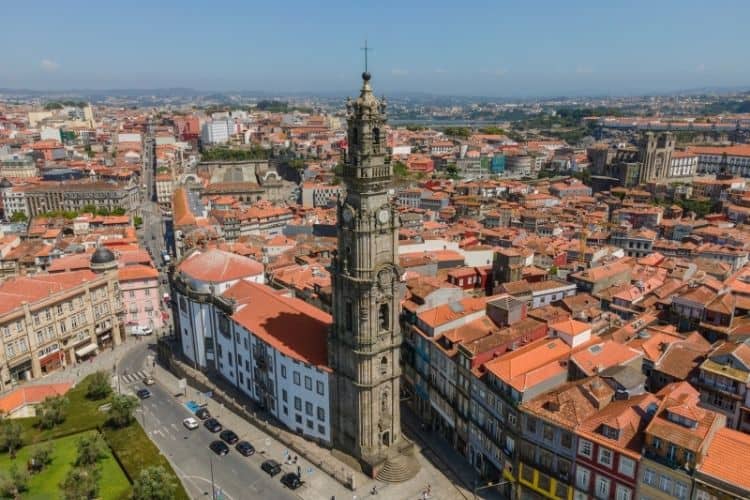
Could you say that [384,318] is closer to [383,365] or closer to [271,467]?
[383,365]

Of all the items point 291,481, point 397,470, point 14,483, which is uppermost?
point 14,483

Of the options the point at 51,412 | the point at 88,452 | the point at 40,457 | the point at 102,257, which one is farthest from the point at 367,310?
the point at 102,257

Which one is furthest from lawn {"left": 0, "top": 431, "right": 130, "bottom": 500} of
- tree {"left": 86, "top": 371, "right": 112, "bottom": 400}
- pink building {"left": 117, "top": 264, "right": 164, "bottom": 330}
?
pink building {"left": 117, "top": 264, "right": 164, "bottom": 330}

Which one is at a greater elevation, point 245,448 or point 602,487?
point 602,487

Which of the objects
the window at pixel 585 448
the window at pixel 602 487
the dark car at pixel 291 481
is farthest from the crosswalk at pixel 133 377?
the window at pixel 602 487

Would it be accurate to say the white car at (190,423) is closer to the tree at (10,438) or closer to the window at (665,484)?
the tree at (10,438)

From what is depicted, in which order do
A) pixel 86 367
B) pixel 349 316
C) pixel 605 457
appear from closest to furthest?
pixel 605 457 < pixel 349 316 < pixel 86 367

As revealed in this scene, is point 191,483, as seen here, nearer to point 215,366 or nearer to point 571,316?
point 215,366

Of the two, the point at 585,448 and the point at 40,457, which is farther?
the point at 40,457

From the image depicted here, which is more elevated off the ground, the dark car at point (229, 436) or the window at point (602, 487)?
the window at point (602, 487)
